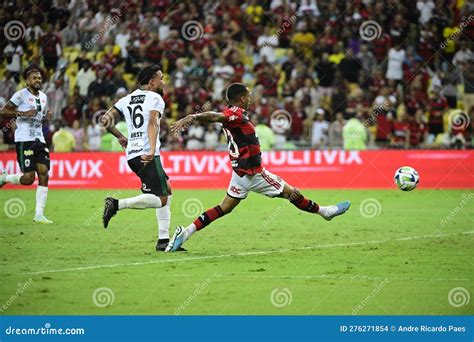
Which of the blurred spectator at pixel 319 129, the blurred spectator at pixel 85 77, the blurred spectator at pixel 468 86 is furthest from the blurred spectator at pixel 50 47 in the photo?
the blurred spectator at pixel 468 86

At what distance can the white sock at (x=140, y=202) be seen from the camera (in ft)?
39.5

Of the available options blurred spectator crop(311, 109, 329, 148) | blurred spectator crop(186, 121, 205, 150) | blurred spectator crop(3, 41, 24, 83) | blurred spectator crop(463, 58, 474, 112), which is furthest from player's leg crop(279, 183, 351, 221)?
blurred spectator crop(3, 41, 24, 83)

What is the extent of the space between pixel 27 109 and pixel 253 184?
17.4ft

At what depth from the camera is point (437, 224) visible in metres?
16.4

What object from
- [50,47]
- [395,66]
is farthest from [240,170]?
[395,66]

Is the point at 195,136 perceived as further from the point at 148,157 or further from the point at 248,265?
the point at 248,265

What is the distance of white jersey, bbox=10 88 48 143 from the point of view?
51.9 feet

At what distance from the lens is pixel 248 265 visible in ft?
37.9

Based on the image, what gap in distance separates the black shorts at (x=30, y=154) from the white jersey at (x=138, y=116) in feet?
13.7

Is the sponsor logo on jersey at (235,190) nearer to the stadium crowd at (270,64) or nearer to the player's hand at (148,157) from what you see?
the player's hand at (148,157)

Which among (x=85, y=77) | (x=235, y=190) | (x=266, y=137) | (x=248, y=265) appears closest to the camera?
(x=248, y=265)

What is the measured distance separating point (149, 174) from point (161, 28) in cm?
1558
